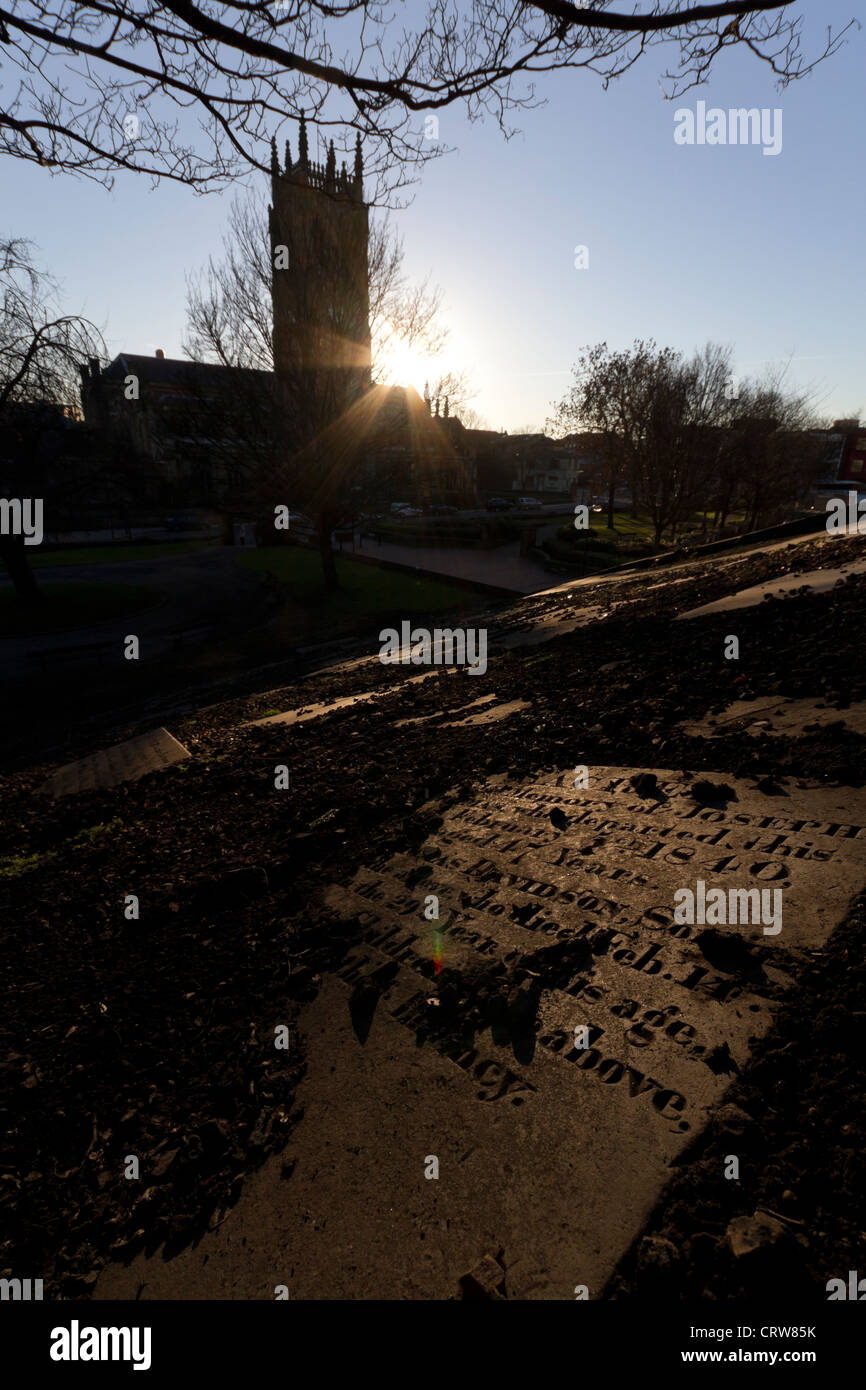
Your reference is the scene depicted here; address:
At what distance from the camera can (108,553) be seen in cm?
3681

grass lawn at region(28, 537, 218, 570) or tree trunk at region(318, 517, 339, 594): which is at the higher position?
grass lawn at region(28, 537, 218, 570)

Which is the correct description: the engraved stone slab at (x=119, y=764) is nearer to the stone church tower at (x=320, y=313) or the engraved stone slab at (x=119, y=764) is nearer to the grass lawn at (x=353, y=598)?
the grass lawn at (x=353, y=598)

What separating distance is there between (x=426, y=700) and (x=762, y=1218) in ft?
20.0

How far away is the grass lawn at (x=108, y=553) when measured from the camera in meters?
33.7

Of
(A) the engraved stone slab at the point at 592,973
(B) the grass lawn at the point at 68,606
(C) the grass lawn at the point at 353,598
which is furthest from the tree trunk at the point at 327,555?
(A) the engraved stone slab at the point at 592,973

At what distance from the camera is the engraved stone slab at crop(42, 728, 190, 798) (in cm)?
727

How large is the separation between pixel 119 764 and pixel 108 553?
33.4 m

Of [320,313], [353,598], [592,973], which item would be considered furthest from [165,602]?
[592,973]

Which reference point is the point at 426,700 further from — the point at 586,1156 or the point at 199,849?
the point at 586,1156

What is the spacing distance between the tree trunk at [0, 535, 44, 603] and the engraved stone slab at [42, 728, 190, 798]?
13064 millimetres

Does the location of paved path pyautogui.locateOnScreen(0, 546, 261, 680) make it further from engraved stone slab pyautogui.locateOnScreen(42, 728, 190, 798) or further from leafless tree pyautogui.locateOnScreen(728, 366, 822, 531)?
leafless tree pyautogui.locateOnScreen(728, 366, 822, 531)

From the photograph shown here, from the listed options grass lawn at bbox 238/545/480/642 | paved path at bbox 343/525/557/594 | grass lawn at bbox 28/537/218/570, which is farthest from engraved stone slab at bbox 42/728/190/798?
grass lawn at bbox 28/537/218/570
